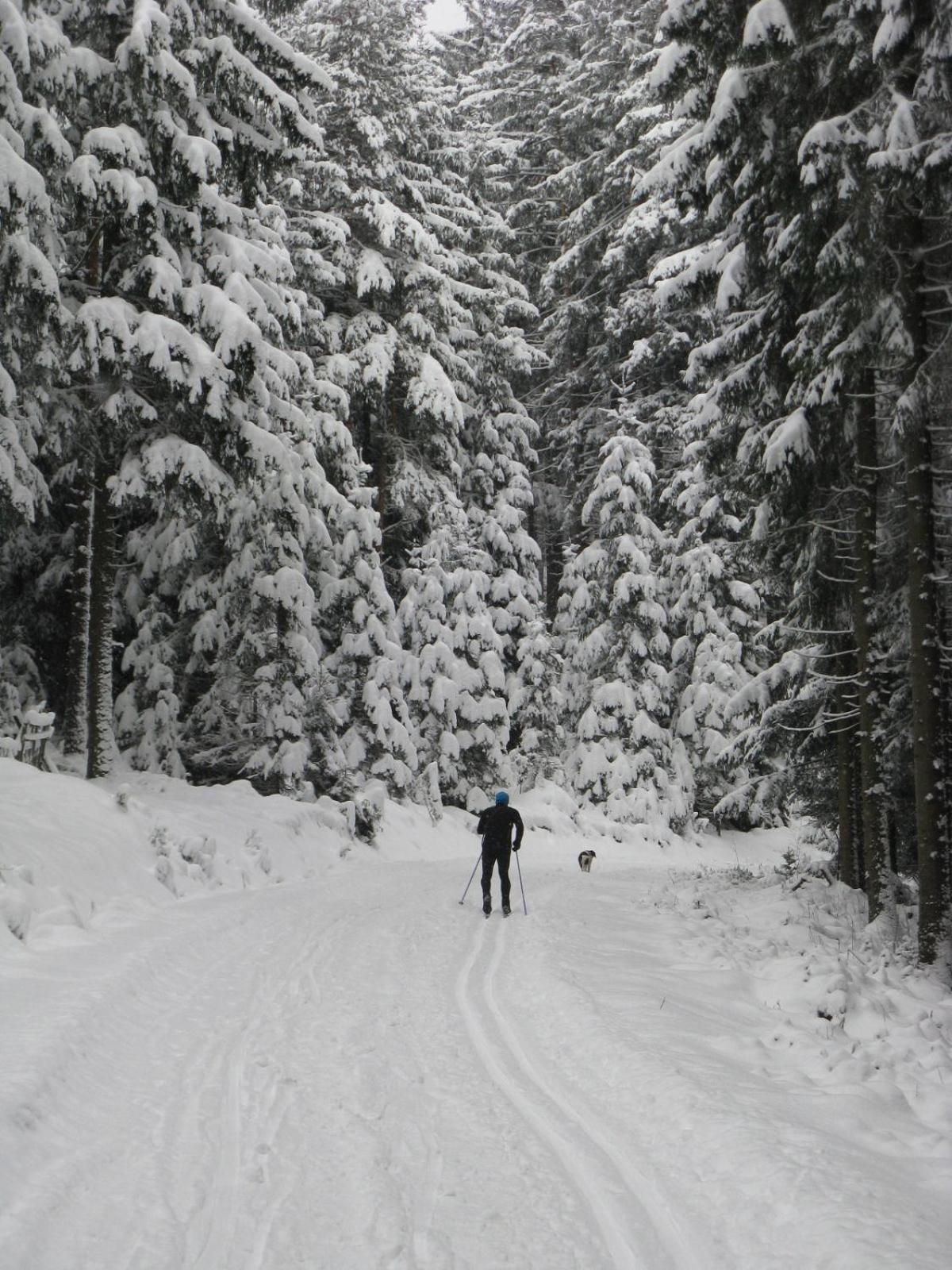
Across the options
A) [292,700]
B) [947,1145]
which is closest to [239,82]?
[292,700]

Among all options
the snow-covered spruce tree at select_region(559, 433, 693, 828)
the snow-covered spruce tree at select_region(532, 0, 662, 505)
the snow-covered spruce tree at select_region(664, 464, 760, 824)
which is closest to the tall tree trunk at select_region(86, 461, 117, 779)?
the snow-covered spruce tree at select_region(559, 433, 693, 828)

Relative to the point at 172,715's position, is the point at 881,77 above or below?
above

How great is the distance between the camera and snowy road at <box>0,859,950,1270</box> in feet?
12.2

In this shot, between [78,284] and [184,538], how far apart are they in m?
4.58

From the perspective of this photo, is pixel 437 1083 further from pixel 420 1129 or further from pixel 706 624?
pixel 706 624

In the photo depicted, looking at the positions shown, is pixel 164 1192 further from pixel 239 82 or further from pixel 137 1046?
pixel 239 82

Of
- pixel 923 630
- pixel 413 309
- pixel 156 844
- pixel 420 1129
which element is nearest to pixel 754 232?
pixel 923 630

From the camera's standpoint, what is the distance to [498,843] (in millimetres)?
12594

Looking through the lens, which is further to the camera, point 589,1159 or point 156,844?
point 156,844

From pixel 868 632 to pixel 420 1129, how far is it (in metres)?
7.62

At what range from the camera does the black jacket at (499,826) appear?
12602 millimetres

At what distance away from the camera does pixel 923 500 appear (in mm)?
8727

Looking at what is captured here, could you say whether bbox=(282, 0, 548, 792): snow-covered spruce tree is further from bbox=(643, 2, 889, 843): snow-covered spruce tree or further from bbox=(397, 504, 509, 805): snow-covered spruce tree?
bbox=(643, 2, 889, 843): snow-covered spruce tree

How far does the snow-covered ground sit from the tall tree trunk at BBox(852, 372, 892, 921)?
106 centimetres
